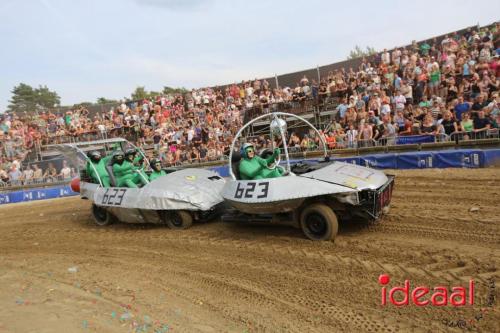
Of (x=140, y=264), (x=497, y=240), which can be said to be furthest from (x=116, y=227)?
(x=497, y=240)

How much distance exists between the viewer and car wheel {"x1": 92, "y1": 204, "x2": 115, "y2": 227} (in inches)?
358

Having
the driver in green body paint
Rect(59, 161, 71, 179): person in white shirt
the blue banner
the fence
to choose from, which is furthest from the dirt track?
the fence

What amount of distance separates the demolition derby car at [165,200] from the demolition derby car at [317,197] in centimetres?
119

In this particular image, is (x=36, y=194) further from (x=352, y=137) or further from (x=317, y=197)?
(x=317, y=197)

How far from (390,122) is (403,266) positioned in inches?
374

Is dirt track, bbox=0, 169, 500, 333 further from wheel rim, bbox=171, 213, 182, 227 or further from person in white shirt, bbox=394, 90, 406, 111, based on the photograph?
person in white shirt, bbox=394, 90, 406, 111

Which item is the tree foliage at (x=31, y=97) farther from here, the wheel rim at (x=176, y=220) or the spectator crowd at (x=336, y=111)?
the wheel rim at (x=176, y=220)

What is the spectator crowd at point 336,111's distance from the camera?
1225 cm

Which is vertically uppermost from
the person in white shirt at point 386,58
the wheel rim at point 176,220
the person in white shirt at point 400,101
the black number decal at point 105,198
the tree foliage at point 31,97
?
the tree foliage at point 31,97

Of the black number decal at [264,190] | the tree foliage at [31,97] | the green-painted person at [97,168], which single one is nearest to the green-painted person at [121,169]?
the green-painted person at [97,168]

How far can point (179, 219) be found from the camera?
25.5 ft

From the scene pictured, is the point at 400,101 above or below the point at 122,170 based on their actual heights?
above

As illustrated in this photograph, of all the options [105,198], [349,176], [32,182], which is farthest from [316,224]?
[32,182]

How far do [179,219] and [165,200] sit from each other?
0.50 m
